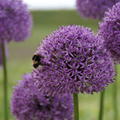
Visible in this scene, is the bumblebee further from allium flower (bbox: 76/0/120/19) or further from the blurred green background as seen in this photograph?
allium flower (bbox: 76/0/120/19)

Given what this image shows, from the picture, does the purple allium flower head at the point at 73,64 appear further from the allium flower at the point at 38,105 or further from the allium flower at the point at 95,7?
the allium flower at the point at 95,7

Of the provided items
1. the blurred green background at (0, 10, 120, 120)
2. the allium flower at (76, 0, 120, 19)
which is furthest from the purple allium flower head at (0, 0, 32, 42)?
the allium flower at (76, 0, 120, 19)

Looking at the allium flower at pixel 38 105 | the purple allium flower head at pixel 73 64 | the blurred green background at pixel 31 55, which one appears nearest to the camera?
the purple allium flower head at pixel 73 64

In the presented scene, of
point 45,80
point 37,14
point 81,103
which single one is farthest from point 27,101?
point 37,14

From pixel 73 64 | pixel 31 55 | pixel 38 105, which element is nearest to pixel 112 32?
pixel 73 64

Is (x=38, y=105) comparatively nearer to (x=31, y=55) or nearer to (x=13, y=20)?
(x=13, y=20)

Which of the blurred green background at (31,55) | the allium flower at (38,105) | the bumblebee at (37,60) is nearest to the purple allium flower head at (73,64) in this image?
the bumblebee at (37,60)
